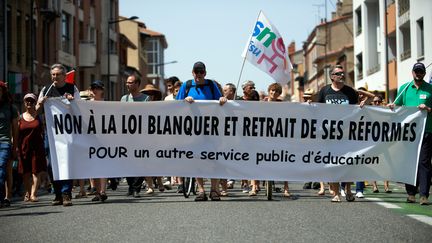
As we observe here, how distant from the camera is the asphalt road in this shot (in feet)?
27.7

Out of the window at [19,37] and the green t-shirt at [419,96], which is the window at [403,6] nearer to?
the window at [19,37]

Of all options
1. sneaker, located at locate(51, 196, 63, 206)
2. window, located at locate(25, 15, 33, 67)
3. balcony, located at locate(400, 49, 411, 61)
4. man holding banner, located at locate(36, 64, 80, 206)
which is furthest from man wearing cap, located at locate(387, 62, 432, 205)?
window, located at locate(25, 15, 33, 67)

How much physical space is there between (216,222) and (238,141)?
12.3 ft

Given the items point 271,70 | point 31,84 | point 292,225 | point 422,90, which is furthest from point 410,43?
point 292,225

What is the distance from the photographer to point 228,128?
13367 mm

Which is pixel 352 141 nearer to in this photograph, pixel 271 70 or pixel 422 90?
pixel 422 90

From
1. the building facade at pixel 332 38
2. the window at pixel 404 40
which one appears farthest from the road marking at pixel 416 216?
the building facade at pixel 332 38

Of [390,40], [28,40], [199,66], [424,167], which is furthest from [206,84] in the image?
[390,40]

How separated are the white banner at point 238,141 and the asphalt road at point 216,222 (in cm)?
48

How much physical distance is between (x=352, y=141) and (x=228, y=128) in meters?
1.81

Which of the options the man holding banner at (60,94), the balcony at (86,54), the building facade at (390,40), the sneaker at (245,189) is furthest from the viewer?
the balcony at (86,54)

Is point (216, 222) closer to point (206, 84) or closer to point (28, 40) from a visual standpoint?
point (206, 84)

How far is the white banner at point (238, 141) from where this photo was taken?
13.2 metres

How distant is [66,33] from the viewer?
168 ft
